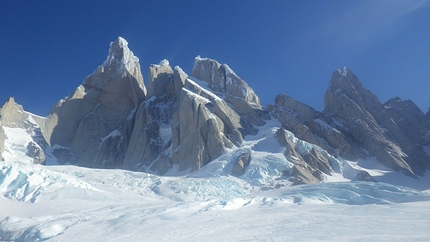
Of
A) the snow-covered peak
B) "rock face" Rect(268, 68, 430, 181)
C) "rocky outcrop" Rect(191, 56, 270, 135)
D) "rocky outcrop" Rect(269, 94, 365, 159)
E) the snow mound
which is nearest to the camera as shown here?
the snow mound

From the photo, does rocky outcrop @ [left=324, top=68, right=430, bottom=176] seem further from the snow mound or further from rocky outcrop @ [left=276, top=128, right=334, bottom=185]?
the snow mound

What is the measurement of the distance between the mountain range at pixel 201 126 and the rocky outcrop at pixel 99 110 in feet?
0.80

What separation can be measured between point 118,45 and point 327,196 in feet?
264

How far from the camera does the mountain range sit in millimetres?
66500

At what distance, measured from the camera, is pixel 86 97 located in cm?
9281

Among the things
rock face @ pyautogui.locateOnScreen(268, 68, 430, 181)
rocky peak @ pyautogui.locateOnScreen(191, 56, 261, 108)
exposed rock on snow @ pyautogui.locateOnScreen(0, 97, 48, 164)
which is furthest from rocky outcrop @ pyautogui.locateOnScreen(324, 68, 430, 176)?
exposed rock on snow @ pyautogui.locateOnScreen(0, 97, 48, 164)

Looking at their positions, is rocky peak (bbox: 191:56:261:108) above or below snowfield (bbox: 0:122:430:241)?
above

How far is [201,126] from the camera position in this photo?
224 ft

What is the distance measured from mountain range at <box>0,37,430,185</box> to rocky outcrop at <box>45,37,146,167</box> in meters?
0.24

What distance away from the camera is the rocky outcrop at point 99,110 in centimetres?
8550

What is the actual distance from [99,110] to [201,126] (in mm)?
Answer: 33587

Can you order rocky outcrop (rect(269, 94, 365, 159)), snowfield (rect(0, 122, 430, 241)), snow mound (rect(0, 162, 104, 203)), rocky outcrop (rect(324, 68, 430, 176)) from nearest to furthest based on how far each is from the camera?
snowfield (rect(0, 122, 430, 241)) < snow mound (rect(0, 162, 104, 203)) < rocky outcrop (rect(269, 94, 365, 159)) < rocky outcrop (rect(324, 68, 430, 176))

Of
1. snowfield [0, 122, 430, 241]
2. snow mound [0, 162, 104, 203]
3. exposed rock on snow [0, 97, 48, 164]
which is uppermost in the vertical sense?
exposed rock on snow [0, 97, 48, 164]

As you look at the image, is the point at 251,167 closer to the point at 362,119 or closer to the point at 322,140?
the point at 322,140
